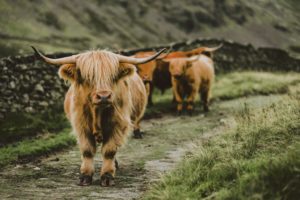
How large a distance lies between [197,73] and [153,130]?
3.16 meters

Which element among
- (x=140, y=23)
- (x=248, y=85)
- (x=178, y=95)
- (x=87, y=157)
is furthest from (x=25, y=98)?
(x=140, y=23)

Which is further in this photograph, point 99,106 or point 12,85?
point 12,85

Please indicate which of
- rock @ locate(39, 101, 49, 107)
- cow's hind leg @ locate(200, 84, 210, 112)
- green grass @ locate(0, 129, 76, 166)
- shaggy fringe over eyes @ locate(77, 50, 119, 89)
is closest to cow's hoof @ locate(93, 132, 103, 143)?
shaggy fringe over eyes @ locate(77, 50, 119, 89)

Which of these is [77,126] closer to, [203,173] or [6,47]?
[203,173]

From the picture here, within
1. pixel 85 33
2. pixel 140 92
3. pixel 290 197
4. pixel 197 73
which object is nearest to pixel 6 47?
pixel 85 33

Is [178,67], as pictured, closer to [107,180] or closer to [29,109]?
[29,109]

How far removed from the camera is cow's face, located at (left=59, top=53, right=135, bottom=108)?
608cm

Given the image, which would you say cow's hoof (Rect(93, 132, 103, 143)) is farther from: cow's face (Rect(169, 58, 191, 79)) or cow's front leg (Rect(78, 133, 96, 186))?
cow's face (Rect(169, 58, 191, 79))

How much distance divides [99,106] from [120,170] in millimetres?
1515

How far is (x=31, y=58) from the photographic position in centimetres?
1167

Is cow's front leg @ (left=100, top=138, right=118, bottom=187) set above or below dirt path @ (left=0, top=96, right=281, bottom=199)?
above

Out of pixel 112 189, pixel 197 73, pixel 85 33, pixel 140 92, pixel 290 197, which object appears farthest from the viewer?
pixel 85 33

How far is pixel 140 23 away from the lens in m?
95.4

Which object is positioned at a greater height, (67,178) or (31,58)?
(31,58)
